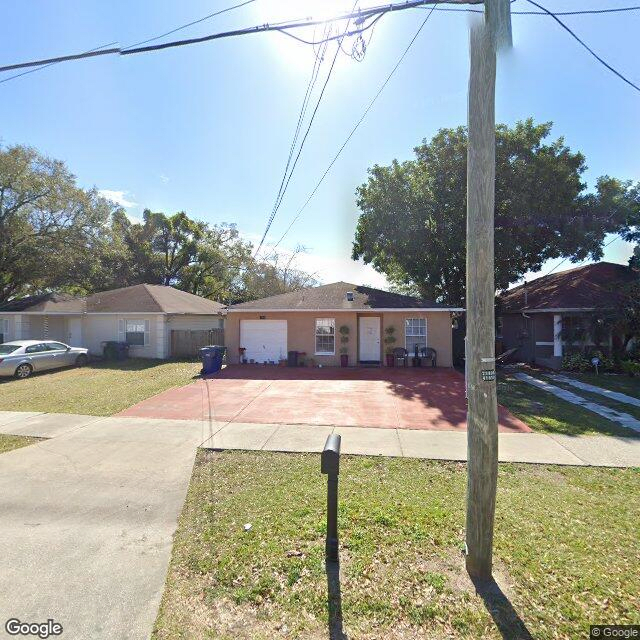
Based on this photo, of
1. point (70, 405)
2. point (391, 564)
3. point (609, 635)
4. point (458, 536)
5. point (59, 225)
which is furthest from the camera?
point (59, 225)

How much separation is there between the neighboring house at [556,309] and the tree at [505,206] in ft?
4.45

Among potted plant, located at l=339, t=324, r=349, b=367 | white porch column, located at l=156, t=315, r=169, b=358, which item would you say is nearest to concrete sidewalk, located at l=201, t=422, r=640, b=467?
potted plant, located at l=339, t=324, r=349, b=367

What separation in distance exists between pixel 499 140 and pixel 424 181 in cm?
371

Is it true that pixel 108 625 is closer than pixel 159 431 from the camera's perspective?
Yes

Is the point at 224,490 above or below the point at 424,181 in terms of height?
below

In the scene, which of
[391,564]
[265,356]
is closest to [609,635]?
[391,564]

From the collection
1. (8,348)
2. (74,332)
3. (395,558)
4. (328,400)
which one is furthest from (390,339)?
(74,332)

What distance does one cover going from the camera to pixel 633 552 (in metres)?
3.54

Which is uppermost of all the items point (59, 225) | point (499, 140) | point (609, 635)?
point (499, 140)

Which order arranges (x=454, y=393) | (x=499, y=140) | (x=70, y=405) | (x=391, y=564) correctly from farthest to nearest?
(x=499, y=140) < (x=454, y=393) < (x=70, y=405) < (x=391, y=564)

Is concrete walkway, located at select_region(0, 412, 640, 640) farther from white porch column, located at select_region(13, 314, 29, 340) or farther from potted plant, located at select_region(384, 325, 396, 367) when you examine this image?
white porch column, located at select_region(13, 314, 29, 340)

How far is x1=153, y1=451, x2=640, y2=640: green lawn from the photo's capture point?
2.78 meters

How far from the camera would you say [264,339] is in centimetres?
1825

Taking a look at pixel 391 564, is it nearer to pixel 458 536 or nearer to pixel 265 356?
pixel 458 536
